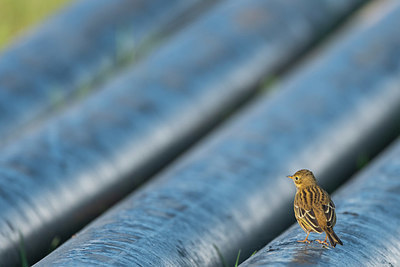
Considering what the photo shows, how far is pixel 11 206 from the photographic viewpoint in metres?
3.10

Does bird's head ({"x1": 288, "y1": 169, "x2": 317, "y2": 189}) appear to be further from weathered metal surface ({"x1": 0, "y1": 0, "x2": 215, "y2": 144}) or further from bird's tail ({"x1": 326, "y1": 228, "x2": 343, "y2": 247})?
weathered metal surface ({"x1": 0, "y1": 0, "x2": 215, "y2": 144})

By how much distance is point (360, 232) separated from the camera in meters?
2.65

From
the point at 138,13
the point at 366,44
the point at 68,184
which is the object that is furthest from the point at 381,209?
the point at 138,13

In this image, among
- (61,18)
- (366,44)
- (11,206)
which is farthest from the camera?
(61,18)

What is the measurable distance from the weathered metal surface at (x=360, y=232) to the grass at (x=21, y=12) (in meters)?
4.13

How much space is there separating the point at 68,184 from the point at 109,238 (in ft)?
2.81

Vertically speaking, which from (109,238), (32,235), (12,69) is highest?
(12,69)

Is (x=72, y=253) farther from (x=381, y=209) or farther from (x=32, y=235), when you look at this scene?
(x=381, y=209)

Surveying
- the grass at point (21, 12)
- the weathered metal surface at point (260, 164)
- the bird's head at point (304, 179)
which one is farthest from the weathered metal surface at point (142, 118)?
the grass at point (21, 12)

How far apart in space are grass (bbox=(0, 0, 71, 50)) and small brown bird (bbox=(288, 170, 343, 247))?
14.6 feet

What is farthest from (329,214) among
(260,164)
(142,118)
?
(142,118)

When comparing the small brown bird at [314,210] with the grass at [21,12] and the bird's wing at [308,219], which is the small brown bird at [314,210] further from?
the grass at [21,12]

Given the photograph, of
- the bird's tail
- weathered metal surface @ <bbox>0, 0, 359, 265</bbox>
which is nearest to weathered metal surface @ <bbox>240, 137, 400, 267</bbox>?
the bird's tail

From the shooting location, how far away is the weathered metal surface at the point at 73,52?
14.0ft
